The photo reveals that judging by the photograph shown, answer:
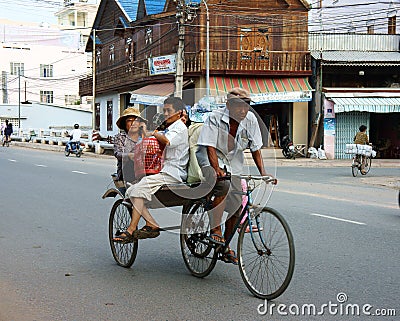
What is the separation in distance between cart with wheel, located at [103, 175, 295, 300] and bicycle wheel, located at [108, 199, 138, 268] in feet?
0.04

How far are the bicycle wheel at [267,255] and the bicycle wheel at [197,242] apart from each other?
0.48 metres

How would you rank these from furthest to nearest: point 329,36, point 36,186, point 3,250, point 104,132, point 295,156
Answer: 1. point 104,132
2. point 329,36
3. point 295,156
4. point 36,186
5. point 3,250

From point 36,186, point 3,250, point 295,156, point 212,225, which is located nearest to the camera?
point 212,225

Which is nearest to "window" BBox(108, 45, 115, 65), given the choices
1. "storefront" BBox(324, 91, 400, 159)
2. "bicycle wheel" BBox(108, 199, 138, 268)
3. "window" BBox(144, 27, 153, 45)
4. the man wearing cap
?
"window" BBox(144, 27, 153, 45)

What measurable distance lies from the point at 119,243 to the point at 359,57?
26.0 meters

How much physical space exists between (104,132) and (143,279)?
37538mm

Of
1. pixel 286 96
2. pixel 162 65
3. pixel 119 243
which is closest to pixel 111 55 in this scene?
pixel 162 65

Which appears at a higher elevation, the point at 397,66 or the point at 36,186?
the point at 397,66

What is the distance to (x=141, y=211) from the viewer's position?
6.15 metres

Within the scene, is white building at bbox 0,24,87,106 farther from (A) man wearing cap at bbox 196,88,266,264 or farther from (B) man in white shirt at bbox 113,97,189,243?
(A) man wearing cap at bbox 196,88,266,264

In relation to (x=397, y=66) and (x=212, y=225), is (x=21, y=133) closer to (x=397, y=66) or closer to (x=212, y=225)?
(x=397, y=66)

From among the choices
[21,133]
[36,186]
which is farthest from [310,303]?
[21,133]

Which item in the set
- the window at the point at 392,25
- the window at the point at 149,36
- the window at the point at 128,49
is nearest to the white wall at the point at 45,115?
the window at the point at 128,49

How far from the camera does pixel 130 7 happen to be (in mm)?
38469
